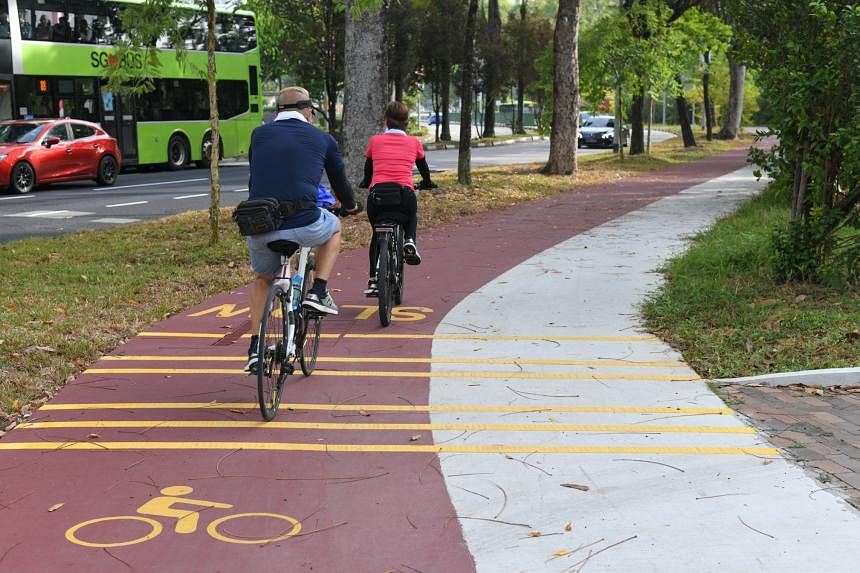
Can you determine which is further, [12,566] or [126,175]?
[126,175]

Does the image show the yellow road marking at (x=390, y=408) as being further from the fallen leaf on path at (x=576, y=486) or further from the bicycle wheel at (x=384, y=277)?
the bicycle wheel at (x=384, y=277)

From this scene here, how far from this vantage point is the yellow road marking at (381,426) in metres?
5.65

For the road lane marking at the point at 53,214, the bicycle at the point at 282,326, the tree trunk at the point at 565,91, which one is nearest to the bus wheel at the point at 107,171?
the road lane marking at the point at 53,214

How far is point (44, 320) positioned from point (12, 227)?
8.11 m

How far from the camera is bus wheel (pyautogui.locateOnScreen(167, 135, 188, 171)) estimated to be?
2867 centimetres

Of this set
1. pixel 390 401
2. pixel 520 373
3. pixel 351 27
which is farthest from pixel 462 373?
pixel 351 27

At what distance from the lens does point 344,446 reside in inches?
214

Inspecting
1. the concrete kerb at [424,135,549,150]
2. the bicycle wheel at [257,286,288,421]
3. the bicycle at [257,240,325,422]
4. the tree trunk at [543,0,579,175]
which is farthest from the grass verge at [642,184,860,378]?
the concrete kerb at [424,135,549,150]

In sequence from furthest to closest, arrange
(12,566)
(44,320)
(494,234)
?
(494,234)
(44,320)
(12,566)

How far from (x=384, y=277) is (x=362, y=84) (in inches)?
338

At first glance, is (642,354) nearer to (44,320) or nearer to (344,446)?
(344,446)

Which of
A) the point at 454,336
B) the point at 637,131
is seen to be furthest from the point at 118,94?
the point at 454,336

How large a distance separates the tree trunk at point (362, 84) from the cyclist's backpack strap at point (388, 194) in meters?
7.55

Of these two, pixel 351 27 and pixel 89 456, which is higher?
pixel 351 27
